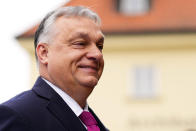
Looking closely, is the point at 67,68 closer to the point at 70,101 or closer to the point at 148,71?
the point at 70,101

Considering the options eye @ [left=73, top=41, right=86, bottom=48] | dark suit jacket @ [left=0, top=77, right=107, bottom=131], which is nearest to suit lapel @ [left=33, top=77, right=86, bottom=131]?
dark suit jacket @ [left=0, top=77, right=107, bottom=131]

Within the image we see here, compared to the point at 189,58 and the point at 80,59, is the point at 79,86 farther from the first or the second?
the point at 189,58

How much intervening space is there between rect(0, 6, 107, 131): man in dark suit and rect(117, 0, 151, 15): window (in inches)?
1038

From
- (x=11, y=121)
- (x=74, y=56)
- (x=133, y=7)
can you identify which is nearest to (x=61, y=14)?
(x=74, y=56)

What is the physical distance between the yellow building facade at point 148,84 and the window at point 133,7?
125 cm

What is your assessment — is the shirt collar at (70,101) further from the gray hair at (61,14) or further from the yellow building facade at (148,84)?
the yellow building facade at (148,84)

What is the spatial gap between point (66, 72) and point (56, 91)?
0.11 metres

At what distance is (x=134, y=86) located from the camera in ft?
96.1

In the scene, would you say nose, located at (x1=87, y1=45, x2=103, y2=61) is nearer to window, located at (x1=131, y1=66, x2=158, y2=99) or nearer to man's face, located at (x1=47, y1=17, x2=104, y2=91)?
man's face, located at (x1=47, y1=17, x2=104, y2=91)

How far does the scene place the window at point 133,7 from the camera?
99.2ft

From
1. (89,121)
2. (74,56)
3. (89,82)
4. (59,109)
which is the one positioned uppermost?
(74,56)

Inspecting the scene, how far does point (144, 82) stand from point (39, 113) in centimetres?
2592

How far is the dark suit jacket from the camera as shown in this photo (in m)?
3.46

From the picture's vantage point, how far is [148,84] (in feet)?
96.4
